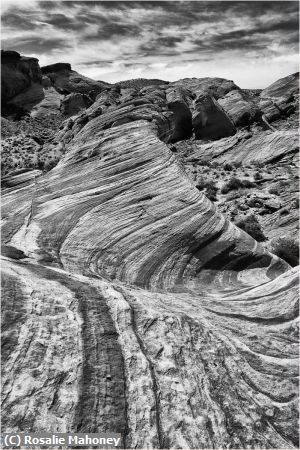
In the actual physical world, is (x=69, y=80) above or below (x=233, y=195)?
above

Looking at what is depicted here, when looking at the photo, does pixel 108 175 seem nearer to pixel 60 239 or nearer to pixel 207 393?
pixel 60 239

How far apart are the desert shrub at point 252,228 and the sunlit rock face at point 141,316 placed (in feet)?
15.1

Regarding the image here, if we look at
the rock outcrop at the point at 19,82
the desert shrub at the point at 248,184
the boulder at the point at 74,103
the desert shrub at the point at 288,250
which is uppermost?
the rock outcrop at the point at 19,82

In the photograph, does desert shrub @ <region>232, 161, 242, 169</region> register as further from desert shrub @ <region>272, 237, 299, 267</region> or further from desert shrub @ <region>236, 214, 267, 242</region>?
desert shrub @ <region>272, 237, 299, 267</region>

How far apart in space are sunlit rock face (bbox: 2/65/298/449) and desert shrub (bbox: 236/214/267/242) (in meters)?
4.59

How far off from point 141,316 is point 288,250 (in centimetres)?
1215

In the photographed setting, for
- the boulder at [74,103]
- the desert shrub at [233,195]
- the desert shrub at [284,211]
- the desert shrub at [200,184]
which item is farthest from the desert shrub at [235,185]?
the boulder at [74,103]

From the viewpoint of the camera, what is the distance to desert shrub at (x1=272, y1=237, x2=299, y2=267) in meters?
18.4

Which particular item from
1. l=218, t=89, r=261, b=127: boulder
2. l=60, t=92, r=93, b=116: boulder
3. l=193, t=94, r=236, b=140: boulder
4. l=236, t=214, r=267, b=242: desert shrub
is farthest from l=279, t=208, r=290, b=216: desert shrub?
l=60, t=92, r=93, b=116: boulder

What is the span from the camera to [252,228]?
21859 mm

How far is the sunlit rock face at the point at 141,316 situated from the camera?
22.0 ft

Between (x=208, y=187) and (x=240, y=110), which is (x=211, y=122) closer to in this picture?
(x=240, y=110)

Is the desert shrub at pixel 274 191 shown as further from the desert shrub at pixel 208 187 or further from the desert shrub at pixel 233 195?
the desert shrub at pixel 208 187

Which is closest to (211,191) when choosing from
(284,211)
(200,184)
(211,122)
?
(200,184)
